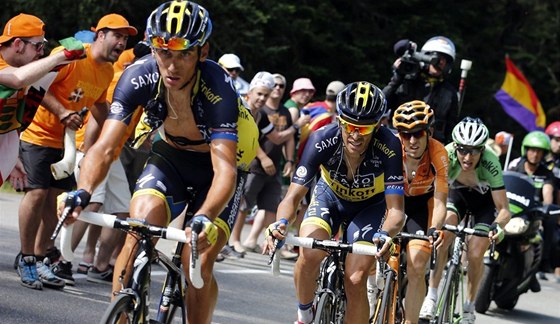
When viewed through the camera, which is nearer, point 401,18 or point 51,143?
point 51,143

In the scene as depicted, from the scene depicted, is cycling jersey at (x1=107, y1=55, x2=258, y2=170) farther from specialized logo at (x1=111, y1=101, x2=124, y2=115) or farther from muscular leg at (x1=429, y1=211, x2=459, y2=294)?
muscular leg at (x1=429, y1=211, x2=459, y2=294)

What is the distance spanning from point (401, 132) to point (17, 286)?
3277 millimetres

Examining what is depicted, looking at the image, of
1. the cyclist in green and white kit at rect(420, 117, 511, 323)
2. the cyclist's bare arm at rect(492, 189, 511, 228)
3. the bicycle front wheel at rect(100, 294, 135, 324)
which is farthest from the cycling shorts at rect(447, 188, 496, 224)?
the bicycle front wheel at rect(100, 294, 135, 324)

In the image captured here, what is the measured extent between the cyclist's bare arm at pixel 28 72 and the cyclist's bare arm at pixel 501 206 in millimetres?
4504

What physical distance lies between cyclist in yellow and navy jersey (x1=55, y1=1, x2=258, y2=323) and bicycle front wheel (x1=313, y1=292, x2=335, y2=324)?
79cm

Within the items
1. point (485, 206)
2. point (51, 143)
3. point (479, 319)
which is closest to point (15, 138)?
point (51, 143)

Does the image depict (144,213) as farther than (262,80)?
No

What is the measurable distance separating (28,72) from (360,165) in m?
2.32

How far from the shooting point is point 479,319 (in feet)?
41.7

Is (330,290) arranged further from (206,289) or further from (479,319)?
(479,319)

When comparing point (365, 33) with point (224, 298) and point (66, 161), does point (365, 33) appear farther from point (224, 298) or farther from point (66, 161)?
point (66, 161)

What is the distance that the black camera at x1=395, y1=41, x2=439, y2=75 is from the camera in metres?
11.7

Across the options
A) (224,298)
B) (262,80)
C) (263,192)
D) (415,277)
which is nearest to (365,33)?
(263,192)

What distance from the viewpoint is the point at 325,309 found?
24.9 ft
